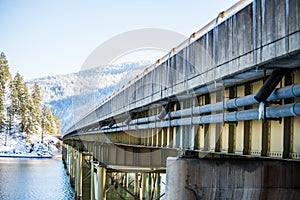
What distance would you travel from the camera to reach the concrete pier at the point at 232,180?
8.92m

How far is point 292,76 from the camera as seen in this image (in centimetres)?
707

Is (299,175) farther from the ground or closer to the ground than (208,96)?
closer to the ground

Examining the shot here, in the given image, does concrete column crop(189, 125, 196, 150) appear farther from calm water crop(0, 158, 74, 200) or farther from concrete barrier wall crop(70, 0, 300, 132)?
calm water crop(0, 158, 74, 200)

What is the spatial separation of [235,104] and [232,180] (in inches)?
77.7

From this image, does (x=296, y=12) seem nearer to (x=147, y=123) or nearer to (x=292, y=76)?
(x=292, y=76)

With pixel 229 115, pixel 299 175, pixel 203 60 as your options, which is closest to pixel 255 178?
pixel 299 175

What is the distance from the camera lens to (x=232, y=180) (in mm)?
9141

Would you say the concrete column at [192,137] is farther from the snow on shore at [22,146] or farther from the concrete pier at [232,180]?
the snow on shore at [22,146]

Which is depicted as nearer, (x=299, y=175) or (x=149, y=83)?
(x=299, y=175)

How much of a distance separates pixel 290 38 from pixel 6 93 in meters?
128

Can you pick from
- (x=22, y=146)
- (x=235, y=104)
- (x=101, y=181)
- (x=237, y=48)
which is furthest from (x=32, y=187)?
(x=22, y=146)

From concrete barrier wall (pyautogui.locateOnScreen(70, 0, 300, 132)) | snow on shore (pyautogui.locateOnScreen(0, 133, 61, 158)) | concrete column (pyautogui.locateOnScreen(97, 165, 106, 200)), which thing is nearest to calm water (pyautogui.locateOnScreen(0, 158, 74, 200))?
concrete column (pyautogui.locateOnScreen(97, 165, 106, 200))

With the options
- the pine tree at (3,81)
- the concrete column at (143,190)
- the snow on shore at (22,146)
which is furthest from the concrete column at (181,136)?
the pine tree at (3,81)

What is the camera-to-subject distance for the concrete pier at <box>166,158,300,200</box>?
8922mm
